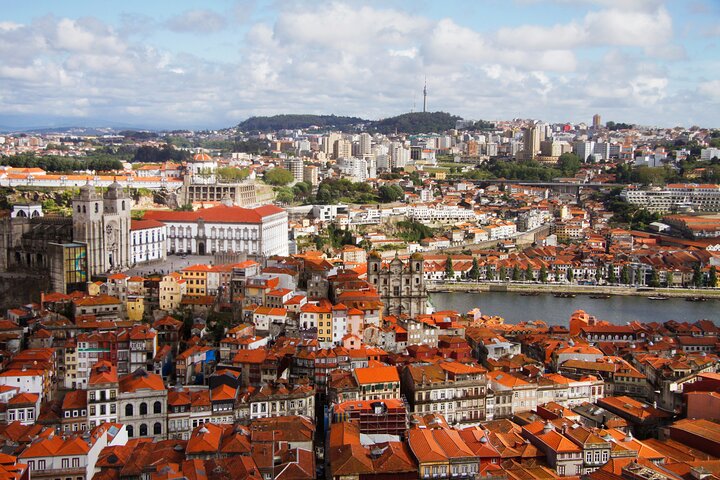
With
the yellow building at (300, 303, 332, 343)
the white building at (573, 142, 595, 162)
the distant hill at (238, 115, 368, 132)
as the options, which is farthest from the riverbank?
the distant hill at (238, 115, 368, 132)

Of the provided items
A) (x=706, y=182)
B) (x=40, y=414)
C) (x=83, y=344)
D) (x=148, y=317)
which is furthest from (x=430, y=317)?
(x=706, y=182)

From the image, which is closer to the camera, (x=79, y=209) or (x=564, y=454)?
(x=564, y=454)

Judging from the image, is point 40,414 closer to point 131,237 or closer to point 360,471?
point 360,471

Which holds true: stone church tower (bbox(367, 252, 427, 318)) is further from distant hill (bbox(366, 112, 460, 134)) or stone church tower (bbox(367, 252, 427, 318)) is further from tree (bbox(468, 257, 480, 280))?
distant hill (bbox(366, 112, 460, 134))

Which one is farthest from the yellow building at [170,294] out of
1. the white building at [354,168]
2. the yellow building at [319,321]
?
the white building at [354,168]

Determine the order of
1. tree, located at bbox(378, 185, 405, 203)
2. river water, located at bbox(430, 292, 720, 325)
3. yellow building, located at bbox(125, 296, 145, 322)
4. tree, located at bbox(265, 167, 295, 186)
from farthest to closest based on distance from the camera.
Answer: tree, located at bbox(265, 167, 295, 186) < tree, located at bbox(378, 185, 405, 203) < river water, located at bbox(430, 292, 720, 325) < yellow building, located at bbox(125, 296, 145, 322)

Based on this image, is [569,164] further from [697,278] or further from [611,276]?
[697,278]

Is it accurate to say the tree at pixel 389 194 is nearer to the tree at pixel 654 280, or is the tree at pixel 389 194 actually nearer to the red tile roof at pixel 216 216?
the tree at pixel 654 280
